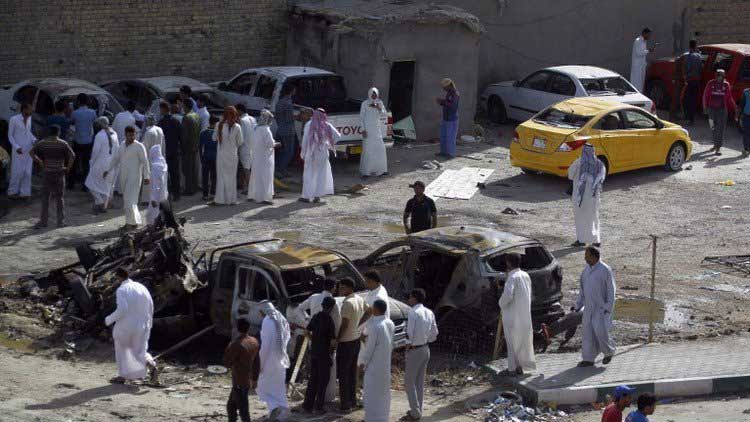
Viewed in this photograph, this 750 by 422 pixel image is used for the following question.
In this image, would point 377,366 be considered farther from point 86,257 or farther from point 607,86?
point 607,86

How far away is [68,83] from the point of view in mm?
22109

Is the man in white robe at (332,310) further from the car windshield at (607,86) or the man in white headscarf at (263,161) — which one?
the car windshield at (607,86)

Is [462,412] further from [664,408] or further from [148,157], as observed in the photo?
[148,157]

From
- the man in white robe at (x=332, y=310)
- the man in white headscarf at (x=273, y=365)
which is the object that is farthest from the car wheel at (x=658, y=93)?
the man in white headscarf at (x=273, y=365)

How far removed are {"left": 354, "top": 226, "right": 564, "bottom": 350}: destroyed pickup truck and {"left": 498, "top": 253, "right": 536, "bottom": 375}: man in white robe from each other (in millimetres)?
702

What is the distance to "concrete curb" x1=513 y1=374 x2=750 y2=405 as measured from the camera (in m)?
13.1

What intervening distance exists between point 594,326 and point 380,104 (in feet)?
30.5

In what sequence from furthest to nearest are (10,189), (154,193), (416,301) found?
1. (10,189)
2. (154,193)
3. (416,301)

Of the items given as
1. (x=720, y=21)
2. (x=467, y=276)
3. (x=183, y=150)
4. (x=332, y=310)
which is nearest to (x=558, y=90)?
(x=720, y=21)

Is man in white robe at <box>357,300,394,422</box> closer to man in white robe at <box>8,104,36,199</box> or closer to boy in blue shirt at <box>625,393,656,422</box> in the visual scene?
boy in blue shirt at <box>625,393,656,422</box>

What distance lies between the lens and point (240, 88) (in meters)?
24.0

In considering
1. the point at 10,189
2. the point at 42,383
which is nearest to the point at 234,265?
the point at 42,383

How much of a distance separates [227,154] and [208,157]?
39 centimetres

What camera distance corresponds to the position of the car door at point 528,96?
25859 millimetres
